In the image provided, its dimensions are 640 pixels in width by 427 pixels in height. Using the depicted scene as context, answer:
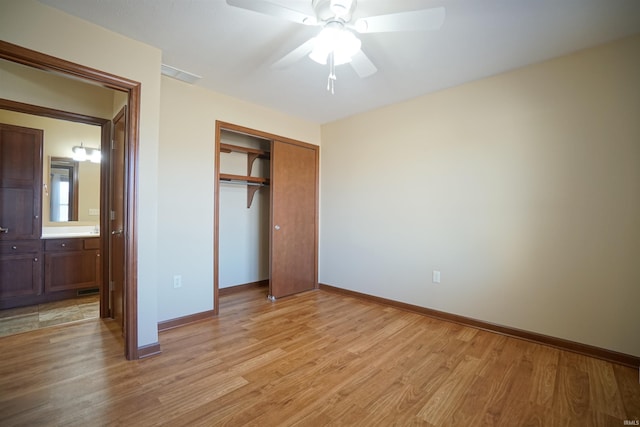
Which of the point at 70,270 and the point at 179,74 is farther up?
the point at 179,74

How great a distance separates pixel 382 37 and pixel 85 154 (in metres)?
4.44

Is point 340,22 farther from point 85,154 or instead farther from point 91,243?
point 85,154

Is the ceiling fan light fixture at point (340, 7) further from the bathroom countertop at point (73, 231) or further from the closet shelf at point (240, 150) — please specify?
the bathroom countertop at point (73, 231)

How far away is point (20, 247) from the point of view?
10.5ft

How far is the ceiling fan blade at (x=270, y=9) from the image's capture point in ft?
4.54

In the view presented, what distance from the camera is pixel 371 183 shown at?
3584mm

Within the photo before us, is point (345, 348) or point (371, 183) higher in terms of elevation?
point (371, 183)

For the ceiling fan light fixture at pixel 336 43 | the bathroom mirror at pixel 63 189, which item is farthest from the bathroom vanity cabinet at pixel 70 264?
the ceiling fan light fixture at pixel 336 43

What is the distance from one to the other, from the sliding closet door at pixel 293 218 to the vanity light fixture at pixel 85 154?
2.83 m

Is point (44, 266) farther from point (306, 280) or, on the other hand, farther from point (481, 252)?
point (481, 252)

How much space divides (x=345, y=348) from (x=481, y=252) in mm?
1619

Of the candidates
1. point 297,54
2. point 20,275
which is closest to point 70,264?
point 20,275

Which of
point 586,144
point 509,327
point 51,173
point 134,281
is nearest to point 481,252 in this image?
point 509,327

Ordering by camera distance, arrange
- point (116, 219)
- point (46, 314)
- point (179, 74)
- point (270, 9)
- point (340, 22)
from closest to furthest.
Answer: point (270, 9), point (340, 22), point (179, 74), point (116, 219), point (46, 314)
